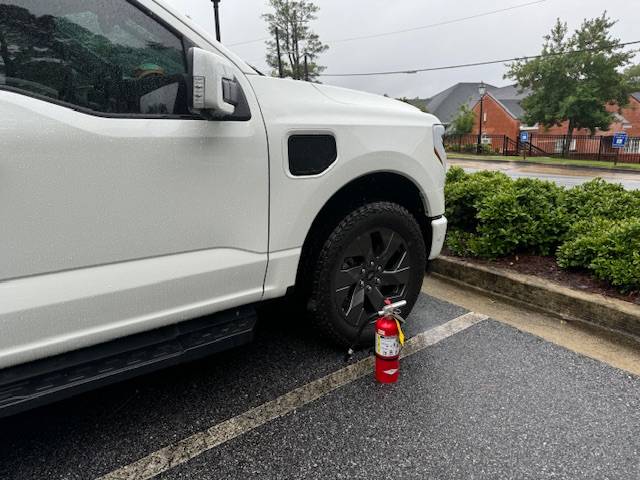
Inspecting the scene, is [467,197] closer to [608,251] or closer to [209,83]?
[608,251]

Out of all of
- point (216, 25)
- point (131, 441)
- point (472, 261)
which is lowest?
point (131, 441)

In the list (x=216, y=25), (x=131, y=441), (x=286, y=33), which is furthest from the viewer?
(x=286, y=33)

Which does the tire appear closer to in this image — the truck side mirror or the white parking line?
the white parking line

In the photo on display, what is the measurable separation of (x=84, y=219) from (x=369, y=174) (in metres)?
1.42

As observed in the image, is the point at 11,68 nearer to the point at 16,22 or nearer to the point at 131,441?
the point at 16,22

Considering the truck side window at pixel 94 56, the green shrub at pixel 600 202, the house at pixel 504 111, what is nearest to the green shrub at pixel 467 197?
the green shrub at pixel 600 202

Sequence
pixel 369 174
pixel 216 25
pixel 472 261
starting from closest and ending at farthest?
pixel 369 174 < pixel 472 261 < pixel 216 25

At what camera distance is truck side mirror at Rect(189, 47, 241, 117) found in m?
1.50

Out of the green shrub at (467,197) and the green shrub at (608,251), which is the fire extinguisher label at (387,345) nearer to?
the green shrub at (608,251)

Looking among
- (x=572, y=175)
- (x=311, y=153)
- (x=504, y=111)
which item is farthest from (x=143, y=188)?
(x=504, y=111)

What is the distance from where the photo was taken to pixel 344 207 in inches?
94.9

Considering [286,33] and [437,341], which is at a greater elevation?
[286,33]

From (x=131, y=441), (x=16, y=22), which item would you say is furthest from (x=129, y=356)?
(x=16, y=22)

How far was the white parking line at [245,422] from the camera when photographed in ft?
5.57
